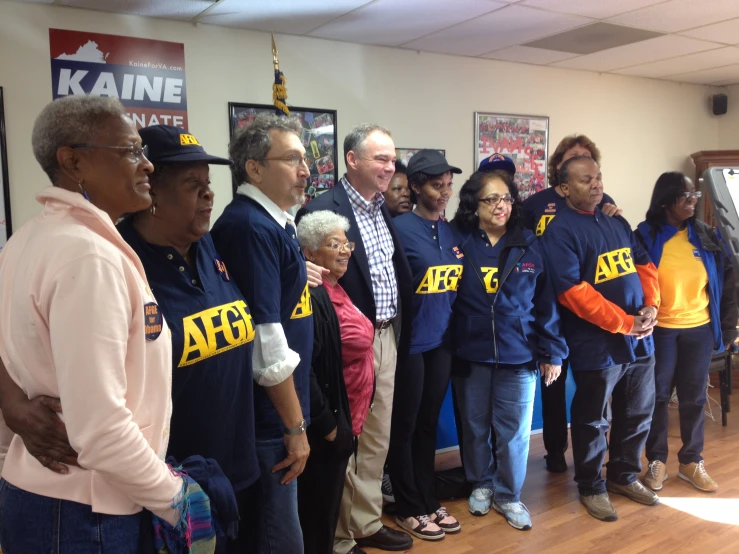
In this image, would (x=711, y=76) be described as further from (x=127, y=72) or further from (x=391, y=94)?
(x=127, y=72)

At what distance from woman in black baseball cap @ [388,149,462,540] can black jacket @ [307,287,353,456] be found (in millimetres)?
622

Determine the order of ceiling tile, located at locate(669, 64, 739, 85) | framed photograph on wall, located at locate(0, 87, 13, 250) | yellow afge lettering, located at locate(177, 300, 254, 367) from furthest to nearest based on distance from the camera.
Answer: ceiling tile, located at locate(669, 64, 739, 85) < framed photograph on wall, located at locate(0, 87, 13, 250) < yellow afge lettering, located at locate(177, 300, 254, 367)

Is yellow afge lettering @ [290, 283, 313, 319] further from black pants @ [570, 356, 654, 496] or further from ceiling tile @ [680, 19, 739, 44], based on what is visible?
ceiling tile @ [680, 19, 739, 44]

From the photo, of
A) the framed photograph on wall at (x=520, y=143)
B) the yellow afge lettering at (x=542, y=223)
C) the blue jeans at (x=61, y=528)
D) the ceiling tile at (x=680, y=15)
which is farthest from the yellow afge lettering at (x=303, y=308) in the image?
the framed photograph on wall at (x=520, y=143)

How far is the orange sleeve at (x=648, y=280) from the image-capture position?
2906 millimetres

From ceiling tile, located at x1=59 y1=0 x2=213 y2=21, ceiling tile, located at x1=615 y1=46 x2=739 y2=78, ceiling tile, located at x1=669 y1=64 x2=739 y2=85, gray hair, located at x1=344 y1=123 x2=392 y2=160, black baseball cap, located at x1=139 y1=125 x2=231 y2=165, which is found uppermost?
ceiling tile, located at x1=669 y1=64 x2=739 y2=85

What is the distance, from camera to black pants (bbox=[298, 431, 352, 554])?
6.48 feet

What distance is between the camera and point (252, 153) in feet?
5.70

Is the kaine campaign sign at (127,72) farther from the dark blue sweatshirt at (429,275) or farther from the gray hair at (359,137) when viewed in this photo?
the dark blue sweatshirt at (429,275)

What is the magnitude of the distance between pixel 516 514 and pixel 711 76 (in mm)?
5049

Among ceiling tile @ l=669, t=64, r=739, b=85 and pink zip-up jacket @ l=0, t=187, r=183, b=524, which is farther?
ceiling tile @ l=669, t=64, r=739, b=85

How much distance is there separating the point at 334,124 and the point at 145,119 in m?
1.24

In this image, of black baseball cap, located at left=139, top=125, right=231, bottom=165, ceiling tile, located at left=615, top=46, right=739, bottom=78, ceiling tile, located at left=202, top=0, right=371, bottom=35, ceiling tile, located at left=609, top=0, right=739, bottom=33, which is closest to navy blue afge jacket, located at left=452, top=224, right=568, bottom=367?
black baseball cap, located at left=139, top=125, right=231, bottom=165

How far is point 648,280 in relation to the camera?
9.63 ft
